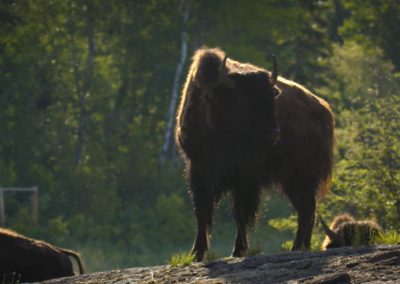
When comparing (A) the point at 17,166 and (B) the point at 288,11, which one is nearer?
(A) the point at 17,166

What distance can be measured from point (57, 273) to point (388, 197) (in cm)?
855

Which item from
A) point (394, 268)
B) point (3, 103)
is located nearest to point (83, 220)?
point (3, 103)

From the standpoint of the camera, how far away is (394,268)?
9680 mm

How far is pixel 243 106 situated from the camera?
1291 centimetres

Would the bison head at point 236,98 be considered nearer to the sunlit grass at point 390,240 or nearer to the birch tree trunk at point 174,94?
the sunlit grass at point 390,240

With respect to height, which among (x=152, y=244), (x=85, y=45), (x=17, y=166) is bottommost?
(x=152, y=244)

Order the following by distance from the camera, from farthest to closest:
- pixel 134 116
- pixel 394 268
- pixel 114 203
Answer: pixel 134 116 → pixel 114 203 → pixel 394 268

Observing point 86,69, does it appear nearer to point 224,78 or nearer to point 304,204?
point 304,204

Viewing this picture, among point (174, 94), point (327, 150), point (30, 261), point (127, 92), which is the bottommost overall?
point (30, 261)

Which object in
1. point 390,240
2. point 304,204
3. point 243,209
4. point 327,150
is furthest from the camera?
point 327,150

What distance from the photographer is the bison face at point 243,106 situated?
1280cm

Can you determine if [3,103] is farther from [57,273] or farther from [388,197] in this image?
[57,273]

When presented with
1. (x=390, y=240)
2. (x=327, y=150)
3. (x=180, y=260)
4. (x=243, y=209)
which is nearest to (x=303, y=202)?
(x=327, y=150)

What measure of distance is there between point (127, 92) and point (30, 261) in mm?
32939
